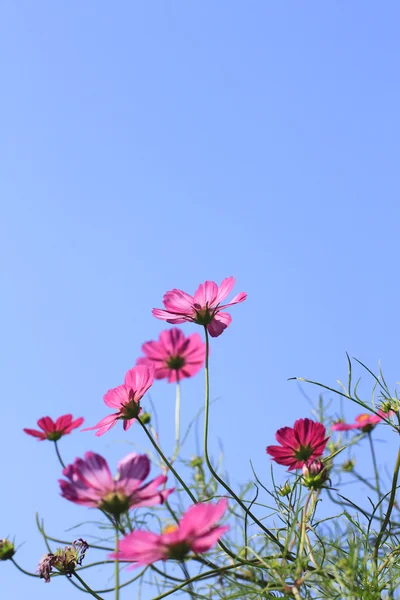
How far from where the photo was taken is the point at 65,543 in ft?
2.84

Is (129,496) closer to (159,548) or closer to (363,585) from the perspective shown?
(159,548)

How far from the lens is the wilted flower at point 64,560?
2.62 feet

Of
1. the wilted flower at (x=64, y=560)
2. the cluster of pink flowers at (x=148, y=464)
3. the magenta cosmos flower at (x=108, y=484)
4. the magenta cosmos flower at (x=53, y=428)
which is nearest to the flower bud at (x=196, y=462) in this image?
the cluster of pink flowers at (x=148, y=464)

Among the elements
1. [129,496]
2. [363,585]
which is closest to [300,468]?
[363,585]

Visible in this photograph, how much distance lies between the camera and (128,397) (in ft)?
2.46

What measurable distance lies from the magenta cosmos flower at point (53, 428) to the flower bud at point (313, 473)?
1.53ft

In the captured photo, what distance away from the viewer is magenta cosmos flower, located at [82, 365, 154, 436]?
727 mm

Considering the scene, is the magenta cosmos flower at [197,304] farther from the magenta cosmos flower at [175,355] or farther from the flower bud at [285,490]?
the magenta cosmos flower at [175,355]

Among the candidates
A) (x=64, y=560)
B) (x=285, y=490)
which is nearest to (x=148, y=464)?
(x=64, y=560)

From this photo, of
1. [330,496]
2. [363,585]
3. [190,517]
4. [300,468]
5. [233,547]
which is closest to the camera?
[190,517]

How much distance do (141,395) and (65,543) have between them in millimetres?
258

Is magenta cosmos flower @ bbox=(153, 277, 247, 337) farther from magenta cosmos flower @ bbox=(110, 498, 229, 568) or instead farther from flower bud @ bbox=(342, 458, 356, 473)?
flower bud @ bbox=(342, 458, 356, 473)

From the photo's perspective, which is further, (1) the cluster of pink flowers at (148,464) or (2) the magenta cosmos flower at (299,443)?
(2) the magenta cosmos flower at (299,443)

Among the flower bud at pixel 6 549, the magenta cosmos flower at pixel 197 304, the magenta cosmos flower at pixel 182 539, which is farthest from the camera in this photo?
the flower bud at pixel 6 549
